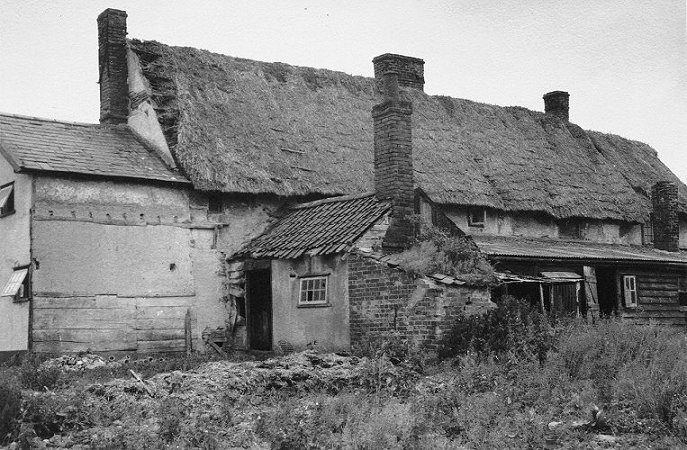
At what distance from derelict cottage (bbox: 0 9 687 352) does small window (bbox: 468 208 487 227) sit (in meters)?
0.04

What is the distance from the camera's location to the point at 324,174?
22.0 m

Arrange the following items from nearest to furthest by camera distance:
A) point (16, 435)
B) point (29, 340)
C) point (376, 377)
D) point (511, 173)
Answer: point (16, 435) → point (376, 377) → point (29, 340) → point (511, 173)

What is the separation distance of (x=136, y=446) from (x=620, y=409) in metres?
5.88

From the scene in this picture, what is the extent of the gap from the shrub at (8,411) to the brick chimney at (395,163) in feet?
27.3

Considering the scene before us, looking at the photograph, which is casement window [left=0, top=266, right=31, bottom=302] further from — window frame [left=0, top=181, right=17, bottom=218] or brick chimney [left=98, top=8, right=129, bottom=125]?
brick chimney [left=98, top=8, right=129, bottom=125]

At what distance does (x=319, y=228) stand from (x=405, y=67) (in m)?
12.1

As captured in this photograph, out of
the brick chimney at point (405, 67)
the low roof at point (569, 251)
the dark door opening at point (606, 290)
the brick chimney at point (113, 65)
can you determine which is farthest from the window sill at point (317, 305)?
the brick chimney at point (405, 67)

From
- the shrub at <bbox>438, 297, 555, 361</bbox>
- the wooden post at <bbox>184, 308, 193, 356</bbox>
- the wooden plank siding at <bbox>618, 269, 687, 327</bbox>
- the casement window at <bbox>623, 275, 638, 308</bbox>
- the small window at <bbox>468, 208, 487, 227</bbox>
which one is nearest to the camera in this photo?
the shrub at <bbox>438, 297, 555, 361</bbox>

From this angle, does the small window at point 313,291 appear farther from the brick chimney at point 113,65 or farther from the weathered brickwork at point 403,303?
the brick chimney at point 113,65

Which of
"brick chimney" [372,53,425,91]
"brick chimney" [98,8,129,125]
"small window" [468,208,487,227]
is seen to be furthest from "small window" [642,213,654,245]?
"brick chimney" [98,8,129,125]

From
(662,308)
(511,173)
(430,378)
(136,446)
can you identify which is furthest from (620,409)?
(511,173)

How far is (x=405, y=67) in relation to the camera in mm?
29375

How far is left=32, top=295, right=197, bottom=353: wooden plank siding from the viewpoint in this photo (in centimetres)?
1752

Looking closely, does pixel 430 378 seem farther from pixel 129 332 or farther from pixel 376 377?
pixel 129 332
